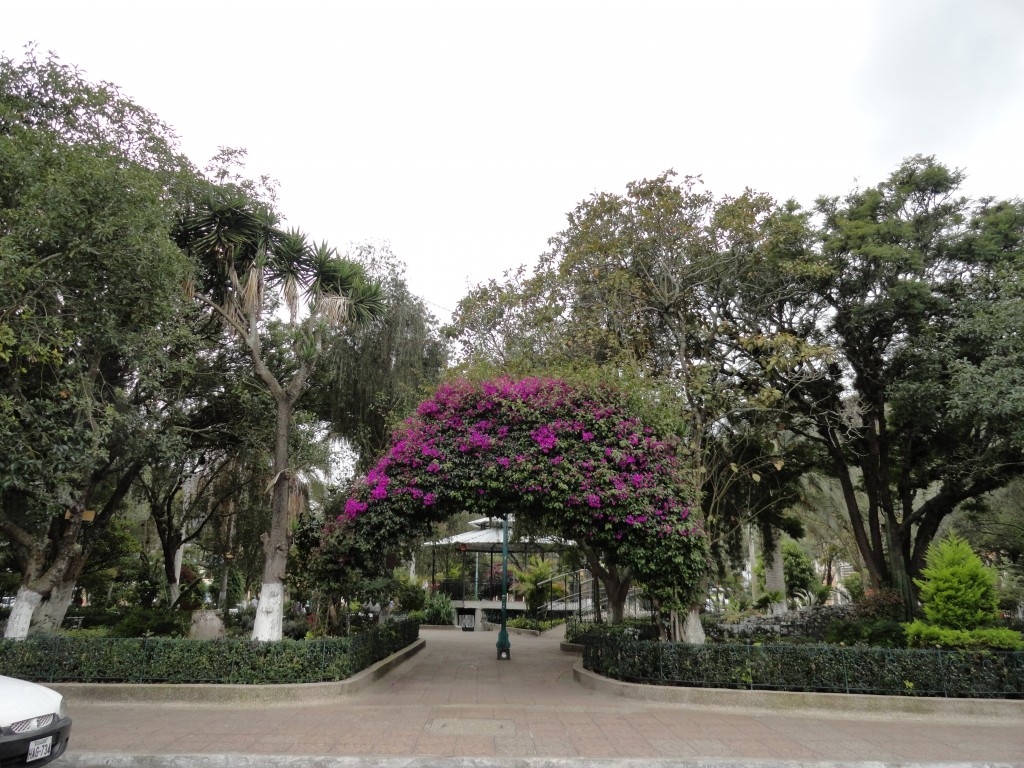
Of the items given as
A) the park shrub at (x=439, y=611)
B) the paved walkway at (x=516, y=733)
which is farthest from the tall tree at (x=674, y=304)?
the park shrub at (x=439, y=611)

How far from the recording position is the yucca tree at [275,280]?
12.2 meters

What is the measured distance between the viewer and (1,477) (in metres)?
9.71

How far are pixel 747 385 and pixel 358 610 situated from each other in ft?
44.3

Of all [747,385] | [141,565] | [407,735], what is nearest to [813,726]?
[407,735]

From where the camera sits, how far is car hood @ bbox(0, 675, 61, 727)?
5.62 metres

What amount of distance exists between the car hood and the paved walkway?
Result: 3.52ft

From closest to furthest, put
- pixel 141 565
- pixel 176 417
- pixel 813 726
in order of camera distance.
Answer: pixel 813 726 → pixel 176 417 → pixel 141 565

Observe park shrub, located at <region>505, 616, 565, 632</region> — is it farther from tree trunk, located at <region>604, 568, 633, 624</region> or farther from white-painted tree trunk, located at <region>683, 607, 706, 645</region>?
white-painted tree trunk, located at <region>683, 607, 706, 645</region>

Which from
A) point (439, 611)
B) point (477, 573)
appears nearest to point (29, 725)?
point (439, 611)

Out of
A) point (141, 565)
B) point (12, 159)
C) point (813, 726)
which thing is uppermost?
point (12, 159)

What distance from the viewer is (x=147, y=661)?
1023cm

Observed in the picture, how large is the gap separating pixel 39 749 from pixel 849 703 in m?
9.92

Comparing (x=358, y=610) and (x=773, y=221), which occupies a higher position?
(x=773, y=221)

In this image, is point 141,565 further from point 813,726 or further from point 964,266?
point 964,266
